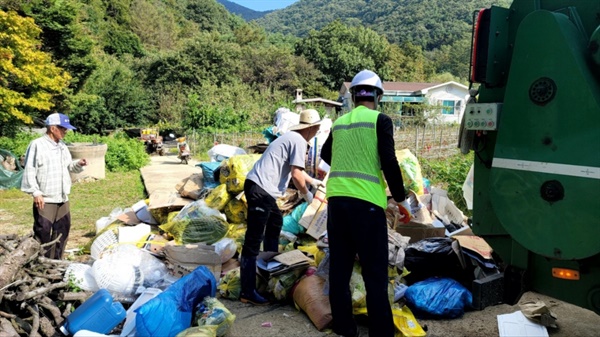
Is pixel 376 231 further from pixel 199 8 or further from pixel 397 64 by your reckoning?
pixel 199 8

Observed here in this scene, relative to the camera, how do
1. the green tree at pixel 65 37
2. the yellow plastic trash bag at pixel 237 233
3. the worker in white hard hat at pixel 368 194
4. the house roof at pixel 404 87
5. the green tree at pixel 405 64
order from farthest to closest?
1. the green tree at pixel 405 64
2. the house roof at pixel 404 87
3. the green tree at pixel 65 37
4. the yellow plastic trash bag at pixel 237 233
5. the worker in white hard hat at pixel 368 194

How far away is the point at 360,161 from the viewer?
9.93 feet

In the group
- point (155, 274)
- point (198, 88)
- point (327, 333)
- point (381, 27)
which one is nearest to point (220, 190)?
point (155, 274)

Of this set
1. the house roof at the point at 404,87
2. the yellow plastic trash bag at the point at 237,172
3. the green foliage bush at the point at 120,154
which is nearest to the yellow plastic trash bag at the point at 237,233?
the yellow plastic trash bag at the point at 237,172

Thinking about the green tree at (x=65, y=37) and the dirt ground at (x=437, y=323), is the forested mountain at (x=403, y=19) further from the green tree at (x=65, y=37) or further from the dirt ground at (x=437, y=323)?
the dirt ground at (x=437, y=323)

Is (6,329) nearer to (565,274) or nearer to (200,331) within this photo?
(200,331)

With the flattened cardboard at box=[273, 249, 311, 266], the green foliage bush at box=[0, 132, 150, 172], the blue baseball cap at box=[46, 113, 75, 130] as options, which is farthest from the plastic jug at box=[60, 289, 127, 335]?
the green foliage bush at box=[0, 132, 150, 172]

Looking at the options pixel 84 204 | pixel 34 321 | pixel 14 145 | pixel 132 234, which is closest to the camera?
pixel 34 321

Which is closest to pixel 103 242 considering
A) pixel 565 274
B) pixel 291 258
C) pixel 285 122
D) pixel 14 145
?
pixel 291 258

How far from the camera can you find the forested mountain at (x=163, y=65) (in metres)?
12.2

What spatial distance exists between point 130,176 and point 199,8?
241 feet

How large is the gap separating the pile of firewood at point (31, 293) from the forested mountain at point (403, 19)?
85077mm

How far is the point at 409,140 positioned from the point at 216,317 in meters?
17.2

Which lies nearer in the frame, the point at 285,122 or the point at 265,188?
the point at 265,188
